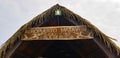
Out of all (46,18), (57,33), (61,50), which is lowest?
(61,50)

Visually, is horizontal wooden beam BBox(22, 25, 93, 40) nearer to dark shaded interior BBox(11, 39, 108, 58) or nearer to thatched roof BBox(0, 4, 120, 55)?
thatched roof BBox(0, 4, 120, 55)

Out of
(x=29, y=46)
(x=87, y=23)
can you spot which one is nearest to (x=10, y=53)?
(x=29, y=46)

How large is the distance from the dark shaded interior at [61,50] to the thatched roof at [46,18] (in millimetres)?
1414

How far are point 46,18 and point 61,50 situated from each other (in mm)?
3041

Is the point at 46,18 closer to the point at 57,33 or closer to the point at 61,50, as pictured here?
the point at 57,33

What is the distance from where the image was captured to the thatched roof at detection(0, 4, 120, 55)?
8.24 meters

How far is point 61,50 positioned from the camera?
11.6 meters

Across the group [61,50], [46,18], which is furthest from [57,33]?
[61,50]

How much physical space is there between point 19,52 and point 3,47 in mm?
1350

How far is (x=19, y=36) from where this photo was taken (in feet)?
27.9

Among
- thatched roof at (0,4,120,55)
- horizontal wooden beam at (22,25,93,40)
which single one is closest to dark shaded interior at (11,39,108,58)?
horizontal wooden beam at (22,25,93,40)

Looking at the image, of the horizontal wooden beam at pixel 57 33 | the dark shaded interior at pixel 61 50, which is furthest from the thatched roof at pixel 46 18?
the dark shaded interior at pixel 61 50

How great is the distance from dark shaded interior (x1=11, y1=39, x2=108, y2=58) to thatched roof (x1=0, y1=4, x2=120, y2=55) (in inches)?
55.7

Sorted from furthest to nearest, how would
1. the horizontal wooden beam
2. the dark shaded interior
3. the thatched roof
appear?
the dark shaded interior
the horizontal wooden beam
the thatched roof
